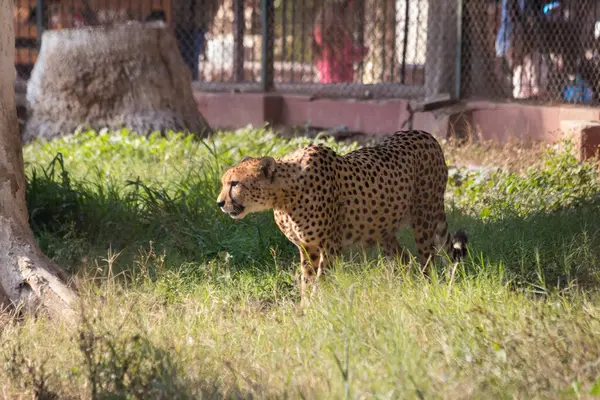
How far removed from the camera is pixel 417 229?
507 centimetres

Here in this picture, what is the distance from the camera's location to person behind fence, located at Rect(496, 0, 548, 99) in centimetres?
928

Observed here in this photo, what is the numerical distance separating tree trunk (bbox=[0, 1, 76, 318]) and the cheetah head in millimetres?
876

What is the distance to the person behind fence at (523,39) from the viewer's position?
928cm

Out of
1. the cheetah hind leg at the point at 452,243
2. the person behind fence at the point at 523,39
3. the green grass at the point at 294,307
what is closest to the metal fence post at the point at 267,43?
the person behind fence at the point at 523,39

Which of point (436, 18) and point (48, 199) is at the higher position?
point (436, 18)

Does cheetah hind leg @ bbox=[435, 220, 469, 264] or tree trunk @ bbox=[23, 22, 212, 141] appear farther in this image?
tree trunk @ bbox=[23, 22, 212, 141]

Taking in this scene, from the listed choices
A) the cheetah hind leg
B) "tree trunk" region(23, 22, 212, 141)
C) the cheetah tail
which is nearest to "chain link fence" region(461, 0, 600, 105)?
"tree trunk" region(23, 22, 212, 141)

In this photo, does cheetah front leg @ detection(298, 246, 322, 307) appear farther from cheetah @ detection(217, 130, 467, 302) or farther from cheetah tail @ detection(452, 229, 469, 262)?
cheetah tail @ detection(452, 229, 469, 262)

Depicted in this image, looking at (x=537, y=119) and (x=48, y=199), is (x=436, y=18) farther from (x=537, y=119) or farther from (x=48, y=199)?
(x=48, y=199)

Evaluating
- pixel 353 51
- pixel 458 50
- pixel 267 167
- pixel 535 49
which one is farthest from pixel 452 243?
pixel 353 51

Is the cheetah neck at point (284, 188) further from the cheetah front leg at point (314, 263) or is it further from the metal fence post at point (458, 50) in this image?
the metal fence post at point (458, 50)

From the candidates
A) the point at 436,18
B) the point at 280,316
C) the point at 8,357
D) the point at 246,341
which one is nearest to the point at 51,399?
the point at 8,357

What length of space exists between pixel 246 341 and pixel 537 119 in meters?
5.17

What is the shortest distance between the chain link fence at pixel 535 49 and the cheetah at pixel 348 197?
4.01 meters
